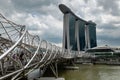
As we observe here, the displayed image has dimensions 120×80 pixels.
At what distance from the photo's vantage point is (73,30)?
554ft

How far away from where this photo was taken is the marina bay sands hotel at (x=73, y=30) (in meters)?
142

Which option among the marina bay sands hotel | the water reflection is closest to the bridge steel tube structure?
the water reflection

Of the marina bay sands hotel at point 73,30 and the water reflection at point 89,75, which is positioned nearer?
the water reflection at point 89,75

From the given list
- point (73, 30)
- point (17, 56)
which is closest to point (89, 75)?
point (17, 56)

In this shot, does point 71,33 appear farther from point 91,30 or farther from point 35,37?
point 35,37

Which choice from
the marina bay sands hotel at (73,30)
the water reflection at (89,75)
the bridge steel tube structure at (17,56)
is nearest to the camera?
the bridge steel tube structure at (17,56)

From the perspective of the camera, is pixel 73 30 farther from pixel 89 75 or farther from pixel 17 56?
pixel 17 56

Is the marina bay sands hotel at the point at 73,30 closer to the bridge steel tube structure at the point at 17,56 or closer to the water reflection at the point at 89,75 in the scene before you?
the water reflection at the point at 89,75

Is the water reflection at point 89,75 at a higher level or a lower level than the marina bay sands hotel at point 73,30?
lower

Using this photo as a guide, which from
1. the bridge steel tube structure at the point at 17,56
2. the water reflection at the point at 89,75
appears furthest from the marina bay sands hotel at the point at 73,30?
the bridge steel tube structure at the point at 17,56

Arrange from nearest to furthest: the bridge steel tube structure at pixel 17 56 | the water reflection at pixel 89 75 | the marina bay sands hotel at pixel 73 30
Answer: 1. the bridge steel tube structure at pixel 17 56
2. the water reflection at pixel 89 75
3. the marina bay sands hotel at pixel 73 30

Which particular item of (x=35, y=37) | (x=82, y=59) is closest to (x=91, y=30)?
(x=82, y=59)

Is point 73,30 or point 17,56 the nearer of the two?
point 17,56

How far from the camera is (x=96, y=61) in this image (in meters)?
97.4
